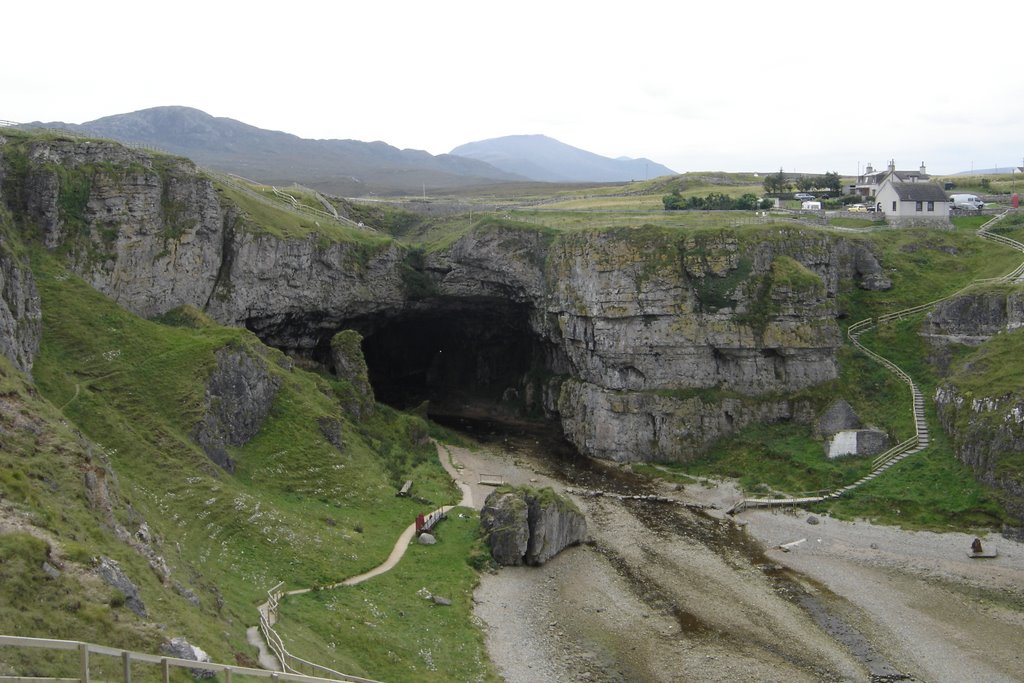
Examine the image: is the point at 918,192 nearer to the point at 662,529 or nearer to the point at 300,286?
the point at 662,529

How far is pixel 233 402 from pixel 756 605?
31224 mm

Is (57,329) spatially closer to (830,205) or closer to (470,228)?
(470,228)

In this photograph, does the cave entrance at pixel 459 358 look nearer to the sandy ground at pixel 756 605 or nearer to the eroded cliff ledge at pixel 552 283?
the eroded cliff ledge at pixel 552 283

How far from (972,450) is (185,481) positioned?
46.4 metres

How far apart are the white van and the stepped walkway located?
1273 cm

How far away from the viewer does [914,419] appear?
60281mm

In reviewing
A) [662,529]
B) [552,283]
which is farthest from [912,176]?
[662,529]

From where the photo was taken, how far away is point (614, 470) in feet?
215

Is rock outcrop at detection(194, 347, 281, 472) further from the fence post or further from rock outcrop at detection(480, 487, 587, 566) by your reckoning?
the fence post

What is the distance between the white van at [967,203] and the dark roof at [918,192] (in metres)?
1.92

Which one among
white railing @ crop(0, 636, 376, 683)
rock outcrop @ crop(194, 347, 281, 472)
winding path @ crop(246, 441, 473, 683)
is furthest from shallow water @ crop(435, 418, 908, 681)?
white railing @ crop(0, 636, 376, 683)

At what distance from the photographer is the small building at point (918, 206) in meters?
84.1

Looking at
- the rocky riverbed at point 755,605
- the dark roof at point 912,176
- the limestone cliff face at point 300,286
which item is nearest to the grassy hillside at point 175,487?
the rocky riverbed at point 755,605

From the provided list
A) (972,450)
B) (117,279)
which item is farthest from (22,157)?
(972,450)
